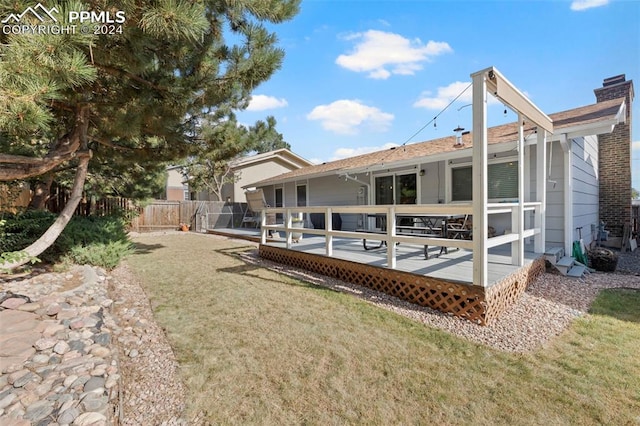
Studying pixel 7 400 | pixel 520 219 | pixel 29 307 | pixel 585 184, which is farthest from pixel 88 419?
pixel 585 184

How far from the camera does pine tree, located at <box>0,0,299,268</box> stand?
2457 mm

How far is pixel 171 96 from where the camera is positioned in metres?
4.84

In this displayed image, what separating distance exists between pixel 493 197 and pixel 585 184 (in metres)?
2.80

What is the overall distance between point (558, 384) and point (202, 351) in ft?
10.4

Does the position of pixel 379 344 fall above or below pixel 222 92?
below

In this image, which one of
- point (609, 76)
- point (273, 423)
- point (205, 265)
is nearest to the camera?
point (273, 423)

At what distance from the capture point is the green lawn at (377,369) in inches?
80.6

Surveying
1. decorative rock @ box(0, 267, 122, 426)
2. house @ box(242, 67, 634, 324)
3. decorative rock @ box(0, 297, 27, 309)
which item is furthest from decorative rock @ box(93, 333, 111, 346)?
house @ box(242, 67, 634, 324)

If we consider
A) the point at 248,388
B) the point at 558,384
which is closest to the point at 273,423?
the point at 248,388

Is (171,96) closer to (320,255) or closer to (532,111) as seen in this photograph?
(320,255)

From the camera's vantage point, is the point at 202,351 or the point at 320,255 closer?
the point at 202,351

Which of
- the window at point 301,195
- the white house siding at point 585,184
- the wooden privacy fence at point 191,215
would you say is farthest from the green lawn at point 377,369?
the wooden privacy fence at point 191,215

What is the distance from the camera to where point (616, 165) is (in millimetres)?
9000

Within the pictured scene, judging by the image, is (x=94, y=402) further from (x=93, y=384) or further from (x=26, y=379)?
(x=26, y=379)
